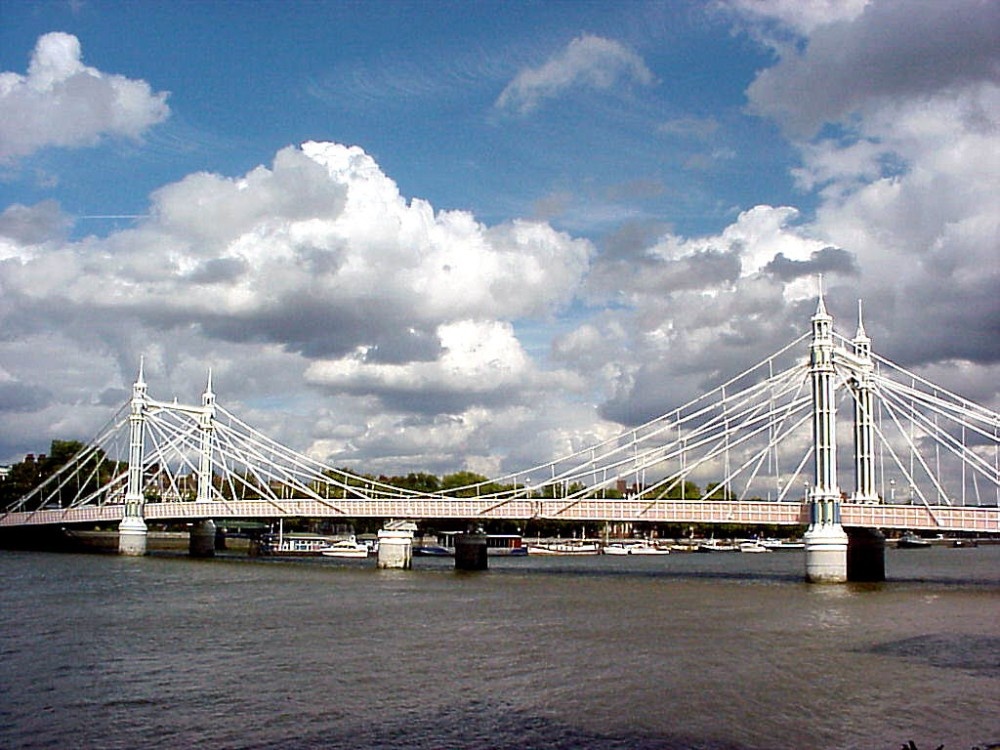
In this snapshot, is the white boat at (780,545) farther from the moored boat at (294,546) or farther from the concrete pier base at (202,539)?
the concrete pier base at (202,539)

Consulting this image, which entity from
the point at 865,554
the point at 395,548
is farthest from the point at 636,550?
the point at 865,554

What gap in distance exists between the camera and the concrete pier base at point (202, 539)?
93.2 metres

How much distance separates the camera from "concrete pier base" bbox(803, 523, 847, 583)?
6022 centimetres

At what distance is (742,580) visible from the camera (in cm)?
6612

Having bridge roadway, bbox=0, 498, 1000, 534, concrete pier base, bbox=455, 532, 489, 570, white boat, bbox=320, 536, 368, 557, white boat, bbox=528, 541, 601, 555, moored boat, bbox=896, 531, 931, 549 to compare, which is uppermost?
bridge roadway, bbox=0, 498, 1000, 534

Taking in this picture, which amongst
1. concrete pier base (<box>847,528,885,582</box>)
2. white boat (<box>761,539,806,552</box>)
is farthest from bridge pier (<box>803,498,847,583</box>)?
white boat (<box>761,539,806,552</box>)

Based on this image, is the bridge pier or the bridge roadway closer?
the bridge roadway

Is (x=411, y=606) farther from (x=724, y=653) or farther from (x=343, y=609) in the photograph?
(x=724, y=653)

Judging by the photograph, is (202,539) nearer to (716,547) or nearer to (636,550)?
(636,550)

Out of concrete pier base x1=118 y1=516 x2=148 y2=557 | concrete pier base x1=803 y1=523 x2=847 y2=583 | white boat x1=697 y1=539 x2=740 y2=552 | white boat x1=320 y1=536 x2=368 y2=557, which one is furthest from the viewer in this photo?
white boat x1=697 y1=539 x2=740 y2=552

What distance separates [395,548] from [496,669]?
47.2 m

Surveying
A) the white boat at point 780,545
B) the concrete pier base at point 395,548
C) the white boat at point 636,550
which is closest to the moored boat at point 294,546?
the white boat at point 636,550

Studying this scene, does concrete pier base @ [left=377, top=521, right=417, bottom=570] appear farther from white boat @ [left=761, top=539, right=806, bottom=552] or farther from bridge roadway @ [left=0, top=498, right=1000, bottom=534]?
white boat @ [left=761, top=539, right=806, bottom=552]

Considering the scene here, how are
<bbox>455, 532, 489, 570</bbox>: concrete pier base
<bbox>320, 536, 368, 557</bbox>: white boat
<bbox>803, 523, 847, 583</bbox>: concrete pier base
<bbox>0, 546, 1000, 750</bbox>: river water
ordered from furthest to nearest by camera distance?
<bbox>320, 536, 368, 557</bbox>: white boat < <bbox>455, 532, 489, 570</bbox>: concrete pier base < <bbox>803, 523, 847, 583</bbox>: concrete pier base < <bbox>0, 546, 1000, 750</bbox>: river water
